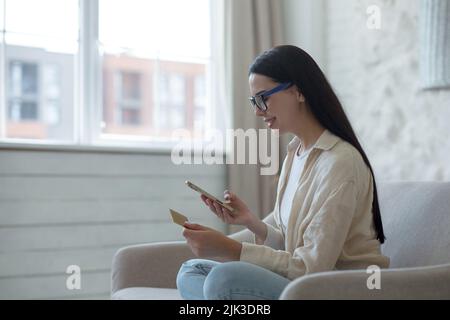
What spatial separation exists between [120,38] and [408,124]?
4.60ft

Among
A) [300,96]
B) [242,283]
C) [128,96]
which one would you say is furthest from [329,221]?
[128,96]

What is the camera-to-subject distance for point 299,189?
1.62 meters

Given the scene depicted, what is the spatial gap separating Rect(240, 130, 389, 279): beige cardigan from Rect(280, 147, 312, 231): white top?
3.2 inches

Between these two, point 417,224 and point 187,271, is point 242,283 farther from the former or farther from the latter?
point 417,224

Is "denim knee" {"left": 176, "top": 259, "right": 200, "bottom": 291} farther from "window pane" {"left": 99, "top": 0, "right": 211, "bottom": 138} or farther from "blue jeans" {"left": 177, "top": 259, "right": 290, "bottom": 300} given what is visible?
"window pane" {"left": 99, "top": 0, "right": 211, "bottom": 138}

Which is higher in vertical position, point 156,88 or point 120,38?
point 120,38

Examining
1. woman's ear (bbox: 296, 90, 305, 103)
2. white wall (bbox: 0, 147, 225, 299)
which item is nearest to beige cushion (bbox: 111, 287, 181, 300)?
woman's ear (bbox: 296, 90, 305, 103)

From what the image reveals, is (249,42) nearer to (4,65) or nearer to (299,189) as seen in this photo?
(4,65)

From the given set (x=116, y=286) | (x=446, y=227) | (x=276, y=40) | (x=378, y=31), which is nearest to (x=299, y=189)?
(x=446, y=227)

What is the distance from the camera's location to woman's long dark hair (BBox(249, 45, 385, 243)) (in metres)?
1.64

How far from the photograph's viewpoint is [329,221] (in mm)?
1456

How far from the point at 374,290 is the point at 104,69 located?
202cm

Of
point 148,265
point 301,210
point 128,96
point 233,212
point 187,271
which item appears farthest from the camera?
point 128,96

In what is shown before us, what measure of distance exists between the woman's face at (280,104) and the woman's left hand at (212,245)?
38 centimetres
